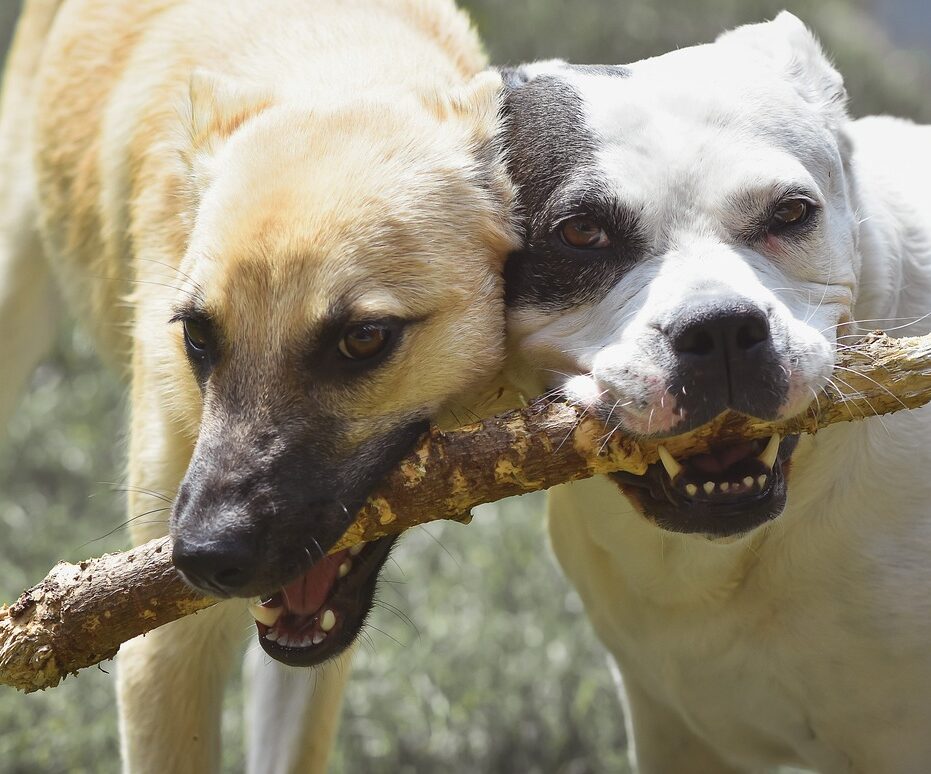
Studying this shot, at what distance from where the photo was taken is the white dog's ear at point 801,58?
10.5ft

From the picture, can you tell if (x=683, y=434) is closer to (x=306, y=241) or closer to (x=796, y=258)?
(x=796, y=258)

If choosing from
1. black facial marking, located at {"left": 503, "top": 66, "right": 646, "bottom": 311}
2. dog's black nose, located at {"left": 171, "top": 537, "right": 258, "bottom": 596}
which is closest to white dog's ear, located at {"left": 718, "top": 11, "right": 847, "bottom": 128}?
black facial marking, located at {"left": 503, "top": 66, "right": 646, "bottom": 311}

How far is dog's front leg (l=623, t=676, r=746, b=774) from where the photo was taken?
3868mm

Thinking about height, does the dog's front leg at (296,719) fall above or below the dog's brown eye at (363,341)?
below

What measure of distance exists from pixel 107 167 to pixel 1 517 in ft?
9.92

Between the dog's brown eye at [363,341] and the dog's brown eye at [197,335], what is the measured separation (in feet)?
1.10

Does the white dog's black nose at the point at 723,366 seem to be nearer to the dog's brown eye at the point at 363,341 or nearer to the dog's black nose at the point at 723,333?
the dog's black nose at the point at 723,333

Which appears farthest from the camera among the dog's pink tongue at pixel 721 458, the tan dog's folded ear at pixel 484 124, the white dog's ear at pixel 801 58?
the white dog's ear at pixel 801 58

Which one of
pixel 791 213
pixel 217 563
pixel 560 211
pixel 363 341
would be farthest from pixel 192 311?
pixel 791 213

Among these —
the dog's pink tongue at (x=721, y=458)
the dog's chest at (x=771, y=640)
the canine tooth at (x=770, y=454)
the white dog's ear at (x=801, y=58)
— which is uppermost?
the white dog's ear at (x=801, y=58)

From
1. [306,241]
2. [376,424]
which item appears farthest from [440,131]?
[376,424]

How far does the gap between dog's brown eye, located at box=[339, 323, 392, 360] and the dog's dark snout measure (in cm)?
64

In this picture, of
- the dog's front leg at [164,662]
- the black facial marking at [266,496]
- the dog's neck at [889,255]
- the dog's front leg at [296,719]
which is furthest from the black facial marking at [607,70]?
the dog's front leg at [296,719]

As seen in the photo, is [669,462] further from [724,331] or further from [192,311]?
[192,311]
